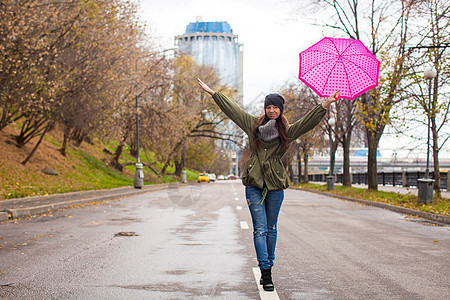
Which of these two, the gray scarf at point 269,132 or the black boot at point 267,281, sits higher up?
the gray scarf at point 269,132

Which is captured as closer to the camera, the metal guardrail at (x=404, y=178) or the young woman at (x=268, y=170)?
the young woman at (x=268, y=170)

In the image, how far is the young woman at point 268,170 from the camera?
5.19 meters

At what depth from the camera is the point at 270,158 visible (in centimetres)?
531

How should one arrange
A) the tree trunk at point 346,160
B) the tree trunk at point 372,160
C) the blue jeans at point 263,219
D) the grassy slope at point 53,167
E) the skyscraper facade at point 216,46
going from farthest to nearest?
the skyscraper facade at point 216,46, the tree trunk at point 346,160, the tree trunk at point 372,160, the grassy slope at point 53,167, the blue jeans at point 263,219

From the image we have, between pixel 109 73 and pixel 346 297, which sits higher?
pixel 109 73

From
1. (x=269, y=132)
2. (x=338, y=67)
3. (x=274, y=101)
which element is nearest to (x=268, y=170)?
(x=269, y=132)

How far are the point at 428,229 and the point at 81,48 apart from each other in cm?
1635

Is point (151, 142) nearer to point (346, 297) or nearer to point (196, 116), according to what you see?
point (196, 116)

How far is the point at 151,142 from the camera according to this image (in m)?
35.8

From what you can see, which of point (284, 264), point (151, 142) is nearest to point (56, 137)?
point (151, 142)

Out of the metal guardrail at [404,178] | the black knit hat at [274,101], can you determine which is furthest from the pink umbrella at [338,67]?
the metal guardrail at [404,178]

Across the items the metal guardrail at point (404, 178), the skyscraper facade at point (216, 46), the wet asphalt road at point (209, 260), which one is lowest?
the wet asphalt road at point (209, 260)

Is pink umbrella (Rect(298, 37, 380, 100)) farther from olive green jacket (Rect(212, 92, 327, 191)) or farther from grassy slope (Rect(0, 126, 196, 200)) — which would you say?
grassy slope (Rect(0, 126, 196, 200))

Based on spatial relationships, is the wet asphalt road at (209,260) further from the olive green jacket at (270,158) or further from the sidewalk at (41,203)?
the sidewalk at (41,203)
